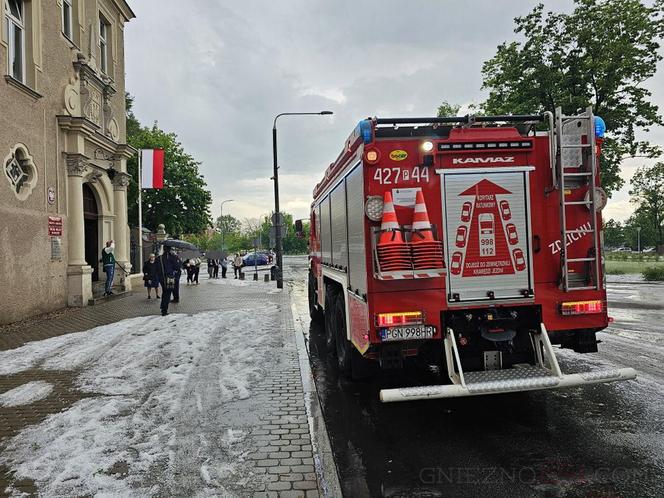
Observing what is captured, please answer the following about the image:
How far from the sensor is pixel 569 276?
4.83 m

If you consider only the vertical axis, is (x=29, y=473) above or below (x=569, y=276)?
below

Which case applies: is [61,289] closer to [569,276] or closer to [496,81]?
[569,276]

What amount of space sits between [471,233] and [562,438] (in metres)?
1.95

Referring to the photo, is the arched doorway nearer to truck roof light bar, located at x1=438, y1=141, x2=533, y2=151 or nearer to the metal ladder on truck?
truck roof light bar, located at x1=438, y1=141, x2=533, y2=151

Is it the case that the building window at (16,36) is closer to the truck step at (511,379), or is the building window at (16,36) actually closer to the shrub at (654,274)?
the truck step at (511,379)

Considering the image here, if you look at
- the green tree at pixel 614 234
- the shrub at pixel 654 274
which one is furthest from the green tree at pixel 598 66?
the green tree at pixel 614 234

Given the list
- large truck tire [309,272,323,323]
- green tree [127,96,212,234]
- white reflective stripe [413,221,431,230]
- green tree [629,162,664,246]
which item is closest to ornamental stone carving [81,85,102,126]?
large truck tire [309,272,323,323]

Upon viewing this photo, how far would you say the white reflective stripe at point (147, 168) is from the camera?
21.7 m

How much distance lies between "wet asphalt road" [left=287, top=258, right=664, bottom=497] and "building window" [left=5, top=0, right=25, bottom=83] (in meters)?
10.8

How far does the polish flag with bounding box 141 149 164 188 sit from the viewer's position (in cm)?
2170

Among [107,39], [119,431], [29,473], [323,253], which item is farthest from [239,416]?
[107,39]

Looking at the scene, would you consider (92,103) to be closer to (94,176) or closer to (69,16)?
(94,176)

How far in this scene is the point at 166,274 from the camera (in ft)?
39.2

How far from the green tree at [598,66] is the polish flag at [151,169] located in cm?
1626
